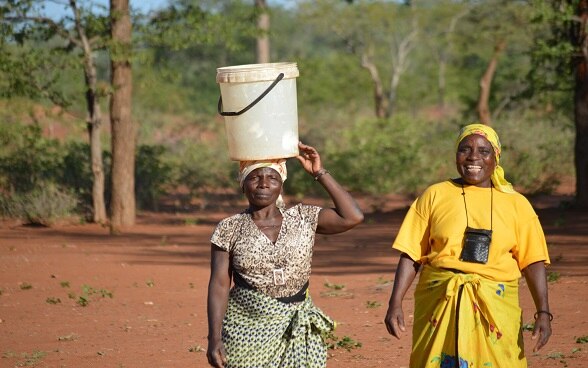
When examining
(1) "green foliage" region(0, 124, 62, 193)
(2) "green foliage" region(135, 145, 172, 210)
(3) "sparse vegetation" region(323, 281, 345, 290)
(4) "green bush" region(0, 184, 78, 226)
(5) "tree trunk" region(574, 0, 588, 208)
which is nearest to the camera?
(3) "sparse vegetation" region(323, 281, 345, 290)

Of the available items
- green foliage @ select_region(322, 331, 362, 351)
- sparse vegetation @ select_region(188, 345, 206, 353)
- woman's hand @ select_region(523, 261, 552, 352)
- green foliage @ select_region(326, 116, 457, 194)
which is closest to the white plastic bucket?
woman's hand @ select_region(523, 261, 552, 352)

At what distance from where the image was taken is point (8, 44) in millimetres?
17312

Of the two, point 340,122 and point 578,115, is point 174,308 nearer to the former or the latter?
point 578,115

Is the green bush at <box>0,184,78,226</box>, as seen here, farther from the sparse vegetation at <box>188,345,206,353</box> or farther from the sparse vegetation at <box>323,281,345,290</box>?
A: the sparse vegetation at <box>188,345,206,353</box>

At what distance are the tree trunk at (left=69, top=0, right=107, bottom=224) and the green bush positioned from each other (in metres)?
0.48

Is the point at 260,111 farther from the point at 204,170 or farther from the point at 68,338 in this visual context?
the point at 204,170

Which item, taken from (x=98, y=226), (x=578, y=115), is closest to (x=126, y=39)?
(x=98, y=226)

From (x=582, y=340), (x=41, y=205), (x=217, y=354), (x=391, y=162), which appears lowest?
(x=582, y=340)

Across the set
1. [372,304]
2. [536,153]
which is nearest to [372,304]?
[372,304]

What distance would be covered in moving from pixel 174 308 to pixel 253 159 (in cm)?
547

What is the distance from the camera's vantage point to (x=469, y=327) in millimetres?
4352

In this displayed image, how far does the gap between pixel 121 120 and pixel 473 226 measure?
1329cm

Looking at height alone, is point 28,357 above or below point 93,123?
below

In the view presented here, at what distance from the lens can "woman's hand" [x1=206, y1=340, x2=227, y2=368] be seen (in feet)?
13.9
